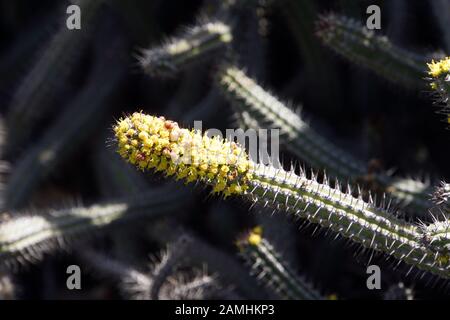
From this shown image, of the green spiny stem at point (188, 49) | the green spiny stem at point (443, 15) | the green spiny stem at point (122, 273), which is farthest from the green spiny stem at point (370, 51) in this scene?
the green spiny stem at point (122, 273)

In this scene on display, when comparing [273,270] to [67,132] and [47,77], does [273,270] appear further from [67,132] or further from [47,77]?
[47,77]

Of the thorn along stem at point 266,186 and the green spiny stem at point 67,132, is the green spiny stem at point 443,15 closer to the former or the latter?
the thorn along stem at point 266,186

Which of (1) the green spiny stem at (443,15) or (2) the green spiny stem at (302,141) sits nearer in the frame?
(2) the green spiny stem at (302,141)
